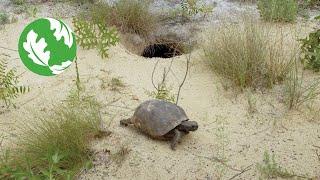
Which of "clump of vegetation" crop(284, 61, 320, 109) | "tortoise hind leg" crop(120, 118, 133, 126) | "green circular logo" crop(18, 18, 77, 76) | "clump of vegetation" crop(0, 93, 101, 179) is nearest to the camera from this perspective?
"clump of vegetation" crop(0, 93, 101, 179)

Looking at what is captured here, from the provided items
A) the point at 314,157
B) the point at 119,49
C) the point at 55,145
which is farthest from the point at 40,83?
the point at 314,157

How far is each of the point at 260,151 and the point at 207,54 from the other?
1.30 meters

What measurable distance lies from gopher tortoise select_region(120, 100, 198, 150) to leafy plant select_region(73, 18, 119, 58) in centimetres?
128

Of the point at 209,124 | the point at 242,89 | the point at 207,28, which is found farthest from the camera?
the point at 207,28

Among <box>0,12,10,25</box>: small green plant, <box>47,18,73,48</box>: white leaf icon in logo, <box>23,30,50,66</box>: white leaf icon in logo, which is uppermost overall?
<box>47,18,73,48</box>: white leaf icon in logo

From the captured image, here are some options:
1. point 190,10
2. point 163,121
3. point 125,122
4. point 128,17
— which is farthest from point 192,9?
point 163,121

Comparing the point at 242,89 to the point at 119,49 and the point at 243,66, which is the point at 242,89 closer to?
the point at 243,66

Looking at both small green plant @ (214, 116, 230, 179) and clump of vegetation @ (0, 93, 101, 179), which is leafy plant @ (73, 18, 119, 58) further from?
small green plant @ (214, 116, 230, 179)

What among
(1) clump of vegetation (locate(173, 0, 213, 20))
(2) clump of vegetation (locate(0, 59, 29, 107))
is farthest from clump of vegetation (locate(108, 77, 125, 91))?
(1) clump of vegetation (locate(173, 0, 213, 20))

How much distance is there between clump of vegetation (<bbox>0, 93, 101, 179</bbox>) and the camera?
10.2 feet

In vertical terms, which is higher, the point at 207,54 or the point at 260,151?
the point at 207,54

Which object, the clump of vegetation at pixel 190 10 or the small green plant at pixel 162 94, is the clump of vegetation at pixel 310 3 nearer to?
the clump of vegetation at pixel 190 10

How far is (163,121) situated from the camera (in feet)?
11.3

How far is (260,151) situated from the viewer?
345 centimetres
